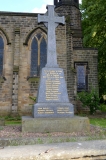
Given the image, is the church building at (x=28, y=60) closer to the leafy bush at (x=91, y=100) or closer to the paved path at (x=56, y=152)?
the leafy bush at (x=91, y=100)

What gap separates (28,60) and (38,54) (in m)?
0.91

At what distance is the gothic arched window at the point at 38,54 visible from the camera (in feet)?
48.2

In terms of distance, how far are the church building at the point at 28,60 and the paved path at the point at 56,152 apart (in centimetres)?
1188

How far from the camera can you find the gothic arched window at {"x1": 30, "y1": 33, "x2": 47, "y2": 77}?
14.7 metres

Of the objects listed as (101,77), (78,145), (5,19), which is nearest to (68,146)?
(78,145)

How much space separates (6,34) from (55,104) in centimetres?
997

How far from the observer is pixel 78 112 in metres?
14.8

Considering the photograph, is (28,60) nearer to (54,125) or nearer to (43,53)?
(43,53)

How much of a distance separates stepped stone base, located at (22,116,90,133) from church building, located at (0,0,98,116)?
7.92 m

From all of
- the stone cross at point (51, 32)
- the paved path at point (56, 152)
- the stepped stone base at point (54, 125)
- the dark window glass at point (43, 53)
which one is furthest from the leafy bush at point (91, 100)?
the paved path at point (56, 152)

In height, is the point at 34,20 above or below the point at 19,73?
above

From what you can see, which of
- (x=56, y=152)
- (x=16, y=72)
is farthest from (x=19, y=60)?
(x=56, y=152)

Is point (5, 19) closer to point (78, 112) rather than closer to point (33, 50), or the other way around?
point (33, 50)

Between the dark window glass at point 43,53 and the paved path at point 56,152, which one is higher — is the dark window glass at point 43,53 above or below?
→ above
